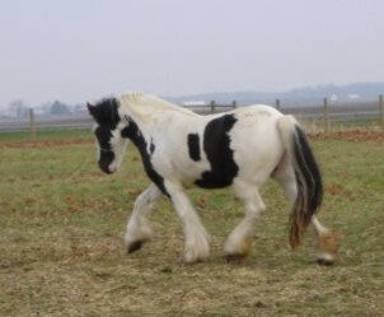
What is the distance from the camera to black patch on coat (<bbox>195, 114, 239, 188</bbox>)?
27.1 feet

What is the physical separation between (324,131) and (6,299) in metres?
23.6

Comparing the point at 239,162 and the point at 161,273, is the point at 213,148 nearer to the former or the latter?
the point at 239,162

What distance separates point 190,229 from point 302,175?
1285 millimetres

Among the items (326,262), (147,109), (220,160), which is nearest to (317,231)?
(326,262)

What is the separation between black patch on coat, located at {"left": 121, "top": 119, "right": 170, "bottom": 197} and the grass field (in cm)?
81

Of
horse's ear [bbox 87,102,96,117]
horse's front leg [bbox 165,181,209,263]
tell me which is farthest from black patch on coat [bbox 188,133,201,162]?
horse's ear [bbox 87,102,96,117]

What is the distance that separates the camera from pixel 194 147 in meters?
8.52

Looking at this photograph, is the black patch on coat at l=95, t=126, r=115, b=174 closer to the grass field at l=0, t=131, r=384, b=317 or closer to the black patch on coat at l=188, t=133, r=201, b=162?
the grass field at l=0, t=131, r=384, b=317

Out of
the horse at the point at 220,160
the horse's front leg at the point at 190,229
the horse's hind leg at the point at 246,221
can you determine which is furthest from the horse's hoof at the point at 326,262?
the horse's front leg at the point at 190,229

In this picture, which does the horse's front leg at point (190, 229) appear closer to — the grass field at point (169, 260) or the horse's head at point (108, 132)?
the grass field at point (169, 260)

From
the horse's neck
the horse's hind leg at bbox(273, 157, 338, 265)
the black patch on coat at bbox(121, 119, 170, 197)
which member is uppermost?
the horse's neck

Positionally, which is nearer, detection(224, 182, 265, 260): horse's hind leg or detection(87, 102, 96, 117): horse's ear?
detection(224, 182, 265, 260): horse's hind leg

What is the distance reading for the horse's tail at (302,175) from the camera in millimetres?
8039

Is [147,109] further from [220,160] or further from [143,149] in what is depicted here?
[220,160]
